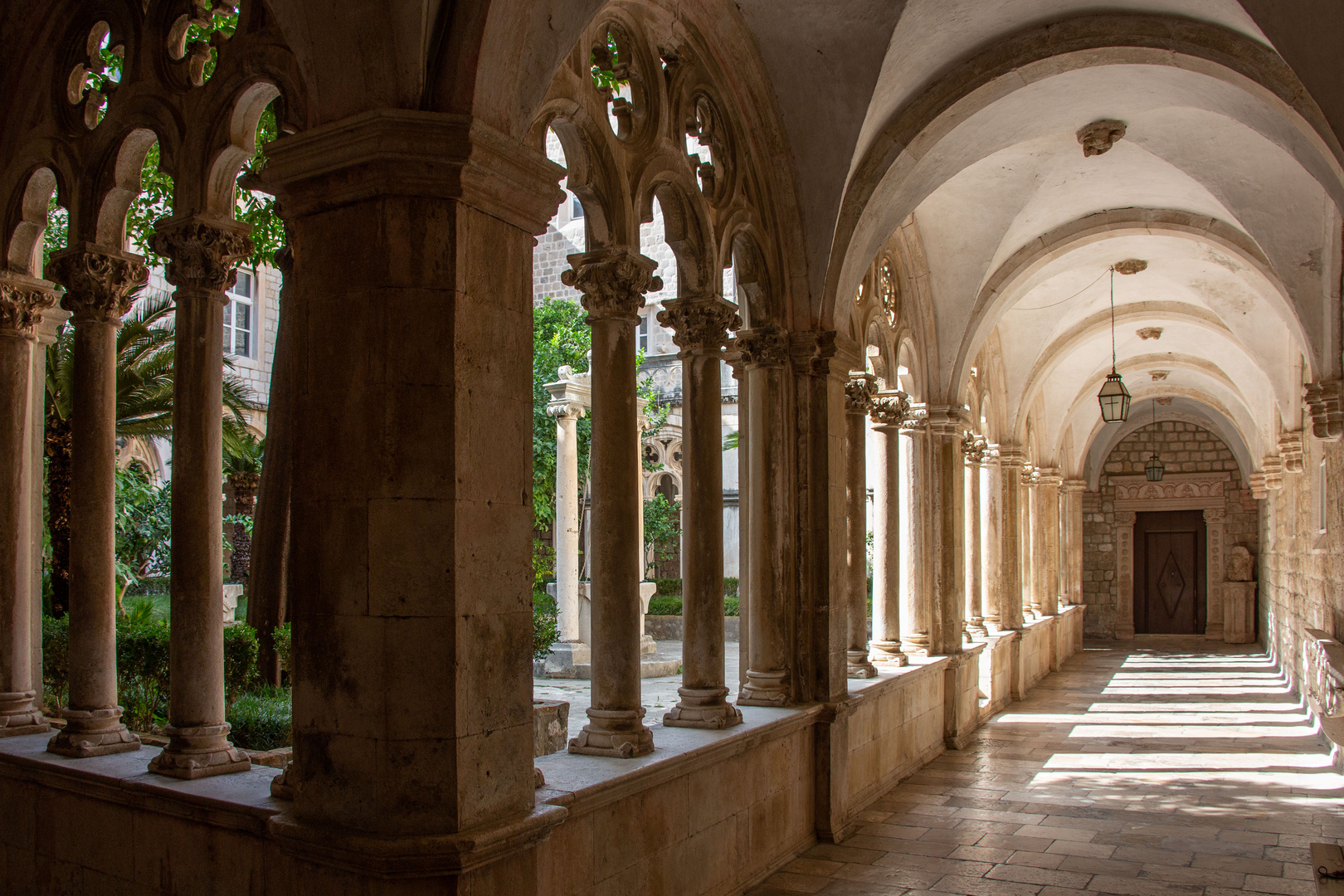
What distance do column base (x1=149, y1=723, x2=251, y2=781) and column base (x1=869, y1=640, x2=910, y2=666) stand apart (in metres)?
4.94

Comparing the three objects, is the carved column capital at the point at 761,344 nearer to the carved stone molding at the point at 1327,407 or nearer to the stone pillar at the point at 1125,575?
the carved stone molding at the point at 1327,407

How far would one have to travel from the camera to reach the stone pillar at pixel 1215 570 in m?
19.5

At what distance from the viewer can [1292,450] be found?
35.3 ft

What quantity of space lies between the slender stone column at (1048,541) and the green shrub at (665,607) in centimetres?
520

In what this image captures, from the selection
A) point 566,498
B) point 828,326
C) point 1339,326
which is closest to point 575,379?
point 566,498

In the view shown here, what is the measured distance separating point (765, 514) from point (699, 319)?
1.20m

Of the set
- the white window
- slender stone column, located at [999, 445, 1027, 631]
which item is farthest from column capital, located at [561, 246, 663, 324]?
the white window

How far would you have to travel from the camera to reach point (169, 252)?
3857mm

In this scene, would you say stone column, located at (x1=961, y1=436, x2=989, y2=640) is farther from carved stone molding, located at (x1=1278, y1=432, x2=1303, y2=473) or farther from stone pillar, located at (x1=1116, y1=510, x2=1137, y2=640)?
stone pillar, located at (x1=1116, y1=510, x2=1137, y2=640)

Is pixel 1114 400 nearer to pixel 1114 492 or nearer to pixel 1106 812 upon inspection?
pixel 1106 812

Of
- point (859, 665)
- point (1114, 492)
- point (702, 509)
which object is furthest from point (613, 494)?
point (1114, 492)

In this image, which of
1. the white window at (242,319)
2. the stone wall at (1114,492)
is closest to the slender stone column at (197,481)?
the white window at (242,319)

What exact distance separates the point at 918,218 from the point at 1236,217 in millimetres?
2212

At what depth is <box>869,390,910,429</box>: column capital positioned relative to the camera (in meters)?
7.68
